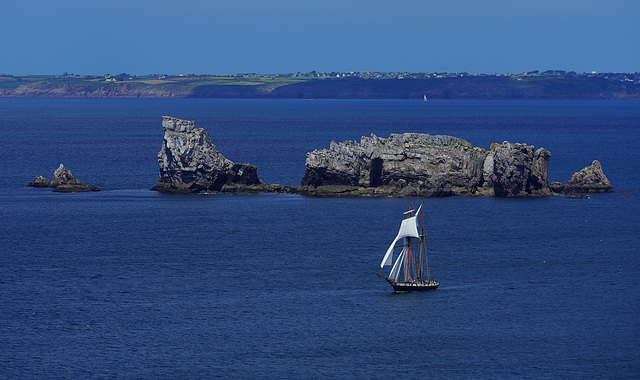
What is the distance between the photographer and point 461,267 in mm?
85562

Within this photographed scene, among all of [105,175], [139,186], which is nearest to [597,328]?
[139,186]

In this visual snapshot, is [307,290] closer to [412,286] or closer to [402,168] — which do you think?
[412,286]

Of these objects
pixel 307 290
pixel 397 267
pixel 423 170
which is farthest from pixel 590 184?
pixel 307 290

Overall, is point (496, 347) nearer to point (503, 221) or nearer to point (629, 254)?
A: point (629, 254)

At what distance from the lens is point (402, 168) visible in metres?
125

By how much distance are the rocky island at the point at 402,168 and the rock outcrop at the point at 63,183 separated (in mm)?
12908

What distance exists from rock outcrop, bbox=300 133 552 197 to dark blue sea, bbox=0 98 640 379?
3.95m

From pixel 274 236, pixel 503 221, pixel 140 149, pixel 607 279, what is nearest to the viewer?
pixel 607 279

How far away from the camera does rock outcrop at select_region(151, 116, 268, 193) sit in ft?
415

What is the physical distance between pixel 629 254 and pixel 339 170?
46.0m

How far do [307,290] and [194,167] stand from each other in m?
53.9

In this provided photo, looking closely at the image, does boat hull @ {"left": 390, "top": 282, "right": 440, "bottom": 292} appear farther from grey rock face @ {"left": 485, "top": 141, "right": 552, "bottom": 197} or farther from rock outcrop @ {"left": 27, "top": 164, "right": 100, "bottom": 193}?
rock outcrop @ {"left": 27, "top": 164, "right": 100, "bottom": 193}

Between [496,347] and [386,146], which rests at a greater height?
[386,146]

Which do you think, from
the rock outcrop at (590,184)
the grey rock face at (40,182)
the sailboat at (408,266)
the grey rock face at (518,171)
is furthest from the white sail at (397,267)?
the grey rock face at (40,182)
